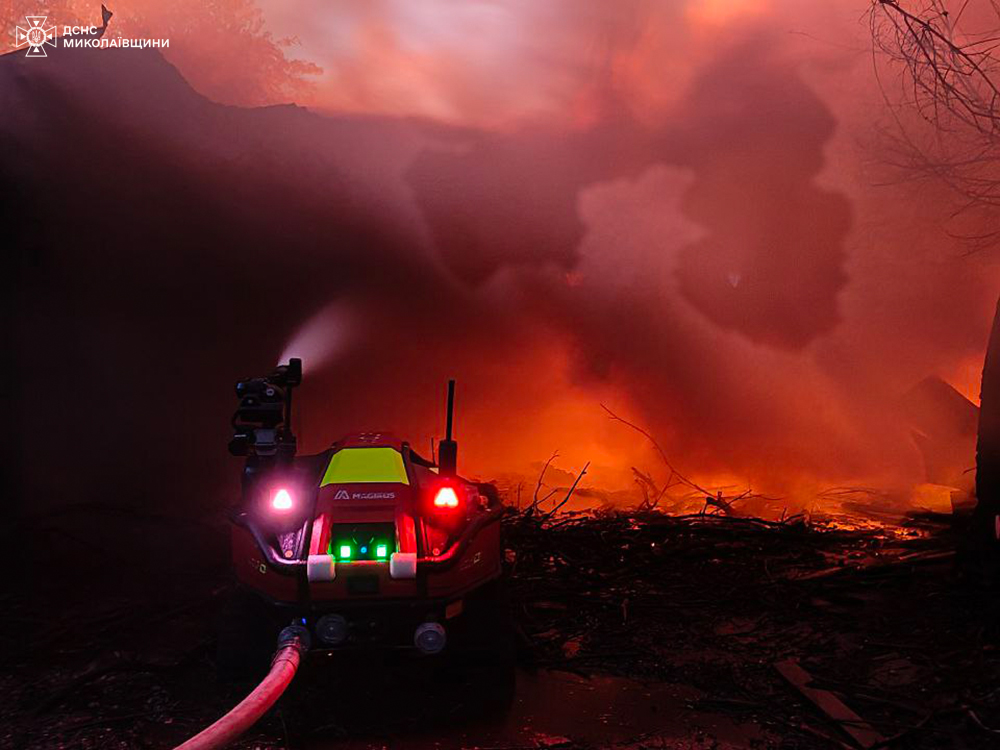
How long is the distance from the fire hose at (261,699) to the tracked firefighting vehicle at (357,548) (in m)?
0.11

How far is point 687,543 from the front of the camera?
8.08m

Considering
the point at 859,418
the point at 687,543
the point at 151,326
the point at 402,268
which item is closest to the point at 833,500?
the point at 859,418

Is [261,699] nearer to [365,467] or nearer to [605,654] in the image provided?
[365,467]

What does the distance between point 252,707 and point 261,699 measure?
12cm

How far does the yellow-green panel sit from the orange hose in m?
1.01

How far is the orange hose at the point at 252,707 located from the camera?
332cm

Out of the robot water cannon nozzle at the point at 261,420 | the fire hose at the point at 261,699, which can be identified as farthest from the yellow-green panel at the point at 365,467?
the fire hose at the point at 261,699

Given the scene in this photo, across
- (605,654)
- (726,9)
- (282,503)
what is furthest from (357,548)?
(726,9)

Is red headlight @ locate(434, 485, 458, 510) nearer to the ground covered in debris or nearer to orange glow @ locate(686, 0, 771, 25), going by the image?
the ground covered in debris

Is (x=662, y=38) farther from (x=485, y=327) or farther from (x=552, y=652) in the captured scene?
(x=552, y=652)

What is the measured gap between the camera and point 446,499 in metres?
5.15

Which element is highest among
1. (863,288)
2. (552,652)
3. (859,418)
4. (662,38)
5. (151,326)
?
(662,38)

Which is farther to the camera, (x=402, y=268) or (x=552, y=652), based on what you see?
(x=402, y=268)

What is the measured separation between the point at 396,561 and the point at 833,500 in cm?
741
